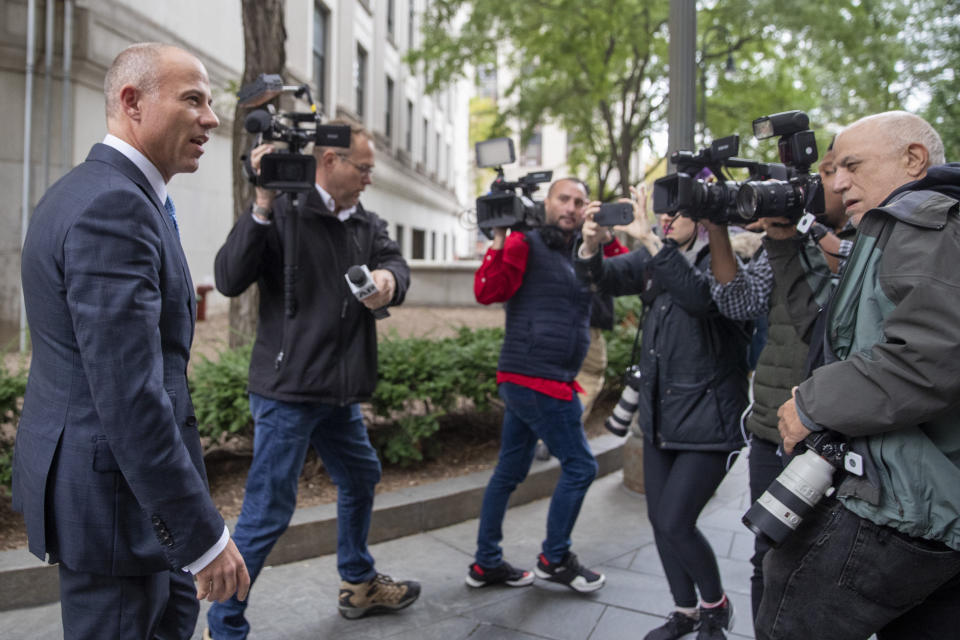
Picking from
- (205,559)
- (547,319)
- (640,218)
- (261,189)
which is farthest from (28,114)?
(205,559)

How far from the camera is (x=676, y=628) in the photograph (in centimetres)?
343

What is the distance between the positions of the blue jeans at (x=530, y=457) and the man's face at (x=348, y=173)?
4.07 feet

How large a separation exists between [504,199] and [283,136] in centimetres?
118

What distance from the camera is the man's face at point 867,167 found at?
2186mm

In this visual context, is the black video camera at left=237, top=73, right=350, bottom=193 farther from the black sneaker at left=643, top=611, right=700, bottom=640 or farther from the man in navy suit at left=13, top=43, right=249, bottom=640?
the black sneaker at left=643, top=611, right=700, bottom=640

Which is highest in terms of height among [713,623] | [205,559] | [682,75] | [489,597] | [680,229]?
[682,75]

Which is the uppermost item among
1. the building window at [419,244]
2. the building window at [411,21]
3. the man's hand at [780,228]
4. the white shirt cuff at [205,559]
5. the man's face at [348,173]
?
the building window at [411,21]

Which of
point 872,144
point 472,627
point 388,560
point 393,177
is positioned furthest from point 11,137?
point 393,177

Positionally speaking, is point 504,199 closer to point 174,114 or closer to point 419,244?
point 174,114

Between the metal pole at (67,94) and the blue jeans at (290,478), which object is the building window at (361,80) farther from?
the blue jeans at (290,478)

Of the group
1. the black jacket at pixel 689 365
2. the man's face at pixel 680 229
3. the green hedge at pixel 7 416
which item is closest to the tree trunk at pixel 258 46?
the green hedge at pixel 7 416

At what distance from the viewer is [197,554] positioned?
74.0 inches

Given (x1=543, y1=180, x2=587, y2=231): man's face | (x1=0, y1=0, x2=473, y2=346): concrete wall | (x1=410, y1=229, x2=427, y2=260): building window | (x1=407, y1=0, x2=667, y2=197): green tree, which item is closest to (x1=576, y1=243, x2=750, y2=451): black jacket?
(x1=543, y1=180, x2=587, y2=231): man's face

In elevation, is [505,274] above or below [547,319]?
above
